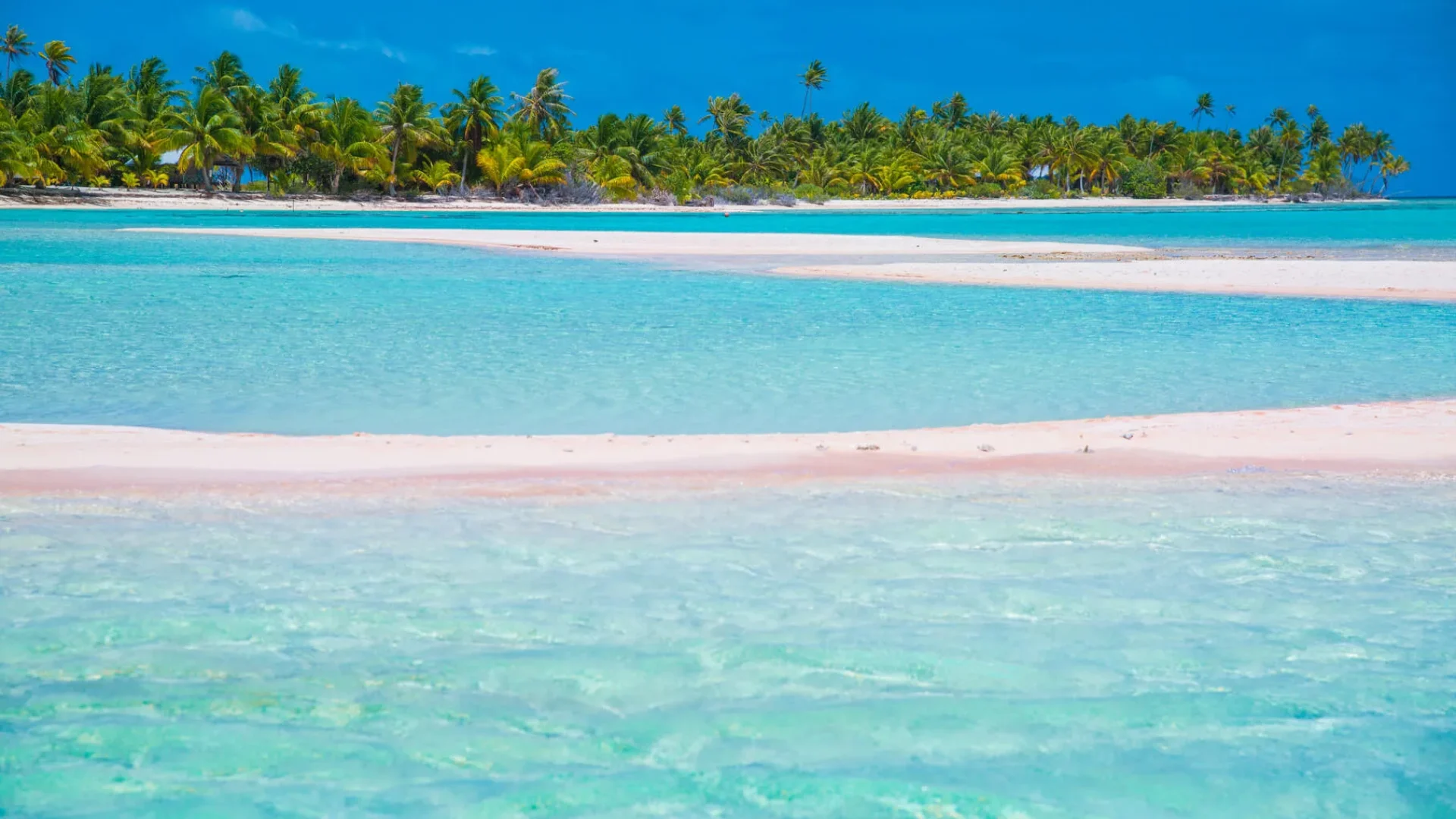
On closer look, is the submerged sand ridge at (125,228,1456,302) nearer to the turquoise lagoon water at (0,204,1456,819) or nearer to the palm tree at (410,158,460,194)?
the turquoise lagoon water at (0,204,1456,819)

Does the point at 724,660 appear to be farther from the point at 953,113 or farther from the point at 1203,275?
the point at 953,113

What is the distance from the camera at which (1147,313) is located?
17438 mm

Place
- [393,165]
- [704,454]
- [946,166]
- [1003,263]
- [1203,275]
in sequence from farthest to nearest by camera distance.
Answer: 1. [946,166]
2. [393,165]
3. [1003,263]
4. [1203,275]
5. [704,454]

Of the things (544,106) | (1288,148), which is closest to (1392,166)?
(1288,148)

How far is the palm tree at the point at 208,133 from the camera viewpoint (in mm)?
64375

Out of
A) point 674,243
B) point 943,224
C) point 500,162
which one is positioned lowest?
point 674,243

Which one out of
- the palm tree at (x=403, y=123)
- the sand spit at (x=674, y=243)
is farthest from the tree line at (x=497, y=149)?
the sand spit at (x=674, y=243)

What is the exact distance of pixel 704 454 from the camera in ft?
25.7

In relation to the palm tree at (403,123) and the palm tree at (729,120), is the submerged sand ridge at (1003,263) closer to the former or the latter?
the palm tree at (403,123)

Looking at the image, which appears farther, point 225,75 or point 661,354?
point 225,75

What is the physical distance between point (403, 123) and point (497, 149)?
557 cm

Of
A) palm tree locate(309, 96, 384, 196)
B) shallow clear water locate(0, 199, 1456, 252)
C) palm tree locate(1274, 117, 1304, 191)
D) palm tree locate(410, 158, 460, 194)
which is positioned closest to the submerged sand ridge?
shallow clear water locate(0, 199, 1456, 252)

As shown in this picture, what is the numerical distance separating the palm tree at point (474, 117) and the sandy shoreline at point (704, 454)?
66.5 metres

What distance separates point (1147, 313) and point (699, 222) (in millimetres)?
41825
